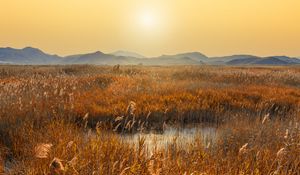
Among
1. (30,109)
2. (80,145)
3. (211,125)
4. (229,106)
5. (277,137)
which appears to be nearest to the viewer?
(80,145)

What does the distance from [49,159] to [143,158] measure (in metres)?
1.08

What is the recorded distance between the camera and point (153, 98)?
9.34m

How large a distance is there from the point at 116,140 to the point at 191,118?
3.77 m

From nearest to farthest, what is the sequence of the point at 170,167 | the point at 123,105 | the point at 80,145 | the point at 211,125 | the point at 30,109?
the point at 170,167, the point at 80,145, the point at 30,109, the point at 211,125, the point at 123,105

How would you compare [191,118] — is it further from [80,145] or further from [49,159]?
[49,159]

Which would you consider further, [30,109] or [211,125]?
[211,125]

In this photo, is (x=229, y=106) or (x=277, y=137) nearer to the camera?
(x=277, y=137)

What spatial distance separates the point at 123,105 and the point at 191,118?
5.27 feet

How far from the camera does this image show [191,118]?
8.09 meters

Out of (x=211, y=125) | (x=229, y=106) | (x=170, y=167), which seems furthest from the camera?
(x=229, y=106)

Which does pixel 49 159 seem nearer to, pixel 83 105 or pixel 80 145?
pixel 80 145

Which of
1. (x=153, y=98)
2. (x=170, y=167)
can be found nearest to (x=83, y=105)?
(x=153, y=98)

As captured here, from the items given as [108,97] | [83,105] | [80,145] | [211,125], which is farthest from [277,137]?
[108,97]

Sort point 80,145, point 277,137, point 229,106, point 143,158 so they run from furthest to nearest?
point 229,106, point 277,137, point 80,145, point 143,158
